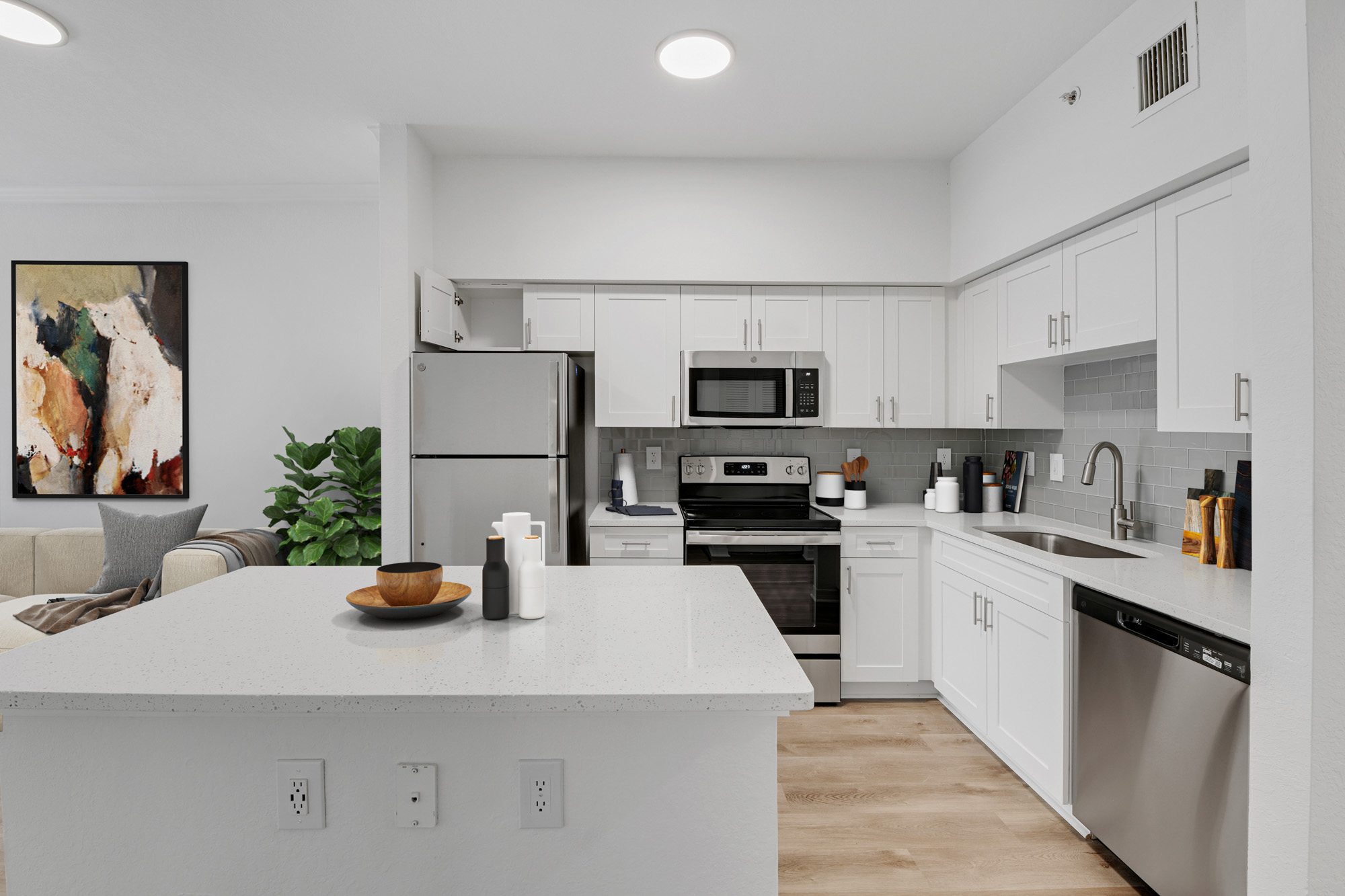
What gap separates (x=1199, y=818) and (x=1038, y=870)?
558mm

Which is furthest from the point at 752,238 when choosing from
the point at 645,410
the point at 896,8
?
the point at 896,8

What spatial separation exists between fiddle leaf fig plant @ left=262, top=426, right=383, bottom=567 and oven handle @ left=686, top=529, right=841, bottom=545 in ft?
5.17

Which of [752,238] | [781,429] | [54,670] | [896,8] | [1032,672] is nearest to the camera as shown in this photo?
[54,670]

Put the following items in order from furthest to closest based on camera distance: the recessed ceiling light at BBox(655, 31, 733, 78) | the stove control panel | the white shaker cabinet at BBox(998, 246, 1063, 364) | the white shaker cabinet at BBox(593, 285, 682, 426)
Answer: the stove control panel < the white shaker cabinet at BBox(593, 285, 682, 426) < the white shaker cabinet at BBox(998, 246, 1063, 364) < the recessed ceiling light at BBox(655, 31, 733, 78)

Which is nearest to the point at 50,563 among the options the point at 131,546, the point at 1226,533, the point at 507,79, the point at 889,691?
the point at 131,546

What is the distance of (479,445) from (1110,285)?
8.26ft

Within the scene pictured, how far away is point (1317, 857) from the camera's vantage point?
1.25 meters

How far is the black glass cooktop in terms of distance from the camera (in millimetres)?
3252

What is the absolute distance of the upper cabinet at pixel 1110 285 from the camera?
218cm

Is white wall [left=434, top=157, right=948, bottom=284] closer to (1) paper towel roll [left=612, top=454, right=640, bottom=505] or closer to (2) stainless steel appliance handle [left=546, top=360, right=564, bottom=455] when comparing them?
(2) stainless steel appliance handle [left=546, top=360, right=564, bottom=455]

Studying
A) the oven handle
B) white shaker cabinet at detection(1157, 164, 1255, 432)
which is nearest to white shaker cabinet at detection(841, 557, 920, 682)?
the oven handle

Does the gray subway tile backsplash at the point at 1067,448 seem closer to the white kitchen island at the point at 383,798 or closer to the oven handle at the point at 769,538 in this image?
the oven handle at the point at 769,538

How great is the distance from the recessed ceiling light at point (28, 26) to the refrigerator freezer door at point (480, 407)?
5.13 ft

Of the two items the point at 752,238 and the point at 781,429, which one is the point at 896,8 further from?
the point at 781,429
